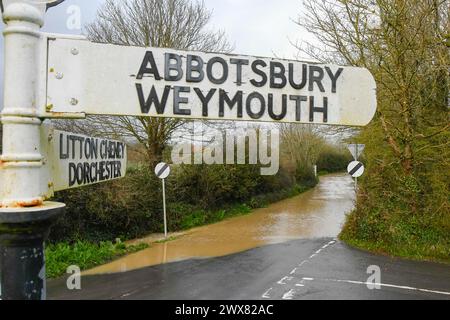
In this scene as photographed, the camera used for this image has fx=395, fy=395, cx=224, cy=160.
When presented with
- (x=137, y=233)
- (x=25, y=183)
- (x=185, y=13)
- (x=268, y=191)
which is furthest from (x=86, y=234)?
(x=268, y=191)

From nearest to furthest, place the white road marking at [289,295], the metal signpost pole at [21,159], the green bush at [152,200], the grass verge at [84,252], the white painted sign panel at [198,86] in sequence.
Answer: the metal signpost pole at [21,159] < the white painted sign panel at [198,86] < the white road marking at [289,295] < the grass verge at [84,252] < the green bush at [152,200]

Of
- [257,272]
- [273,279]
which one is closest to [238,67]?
[273,279]

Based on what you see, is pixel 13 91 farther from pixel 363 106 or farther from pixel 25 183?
pixel 363 106

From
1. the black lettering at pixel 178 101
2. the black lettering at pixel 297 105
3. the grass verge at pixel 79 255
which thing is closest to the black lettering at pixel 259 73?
the black lettering at pixel 297 105

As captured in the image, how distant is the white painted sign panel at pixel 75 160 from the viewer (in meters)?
1.24

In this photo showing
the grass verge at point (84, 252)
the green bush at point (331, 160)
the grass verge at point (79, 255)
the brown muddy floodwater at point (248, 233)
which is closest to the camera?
the grass verge at point (79, 255)

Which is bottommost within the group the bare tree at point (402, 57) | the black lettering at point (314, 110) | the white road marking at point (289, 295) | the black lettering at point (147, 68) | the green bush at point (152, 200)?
the white road marking at point (289, 295)

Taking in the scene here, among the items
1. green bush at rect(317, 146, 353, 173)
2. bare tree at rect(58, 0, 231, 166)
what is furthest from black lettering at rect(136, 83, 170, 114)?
green bush at rect(317, 146, 353, 173)

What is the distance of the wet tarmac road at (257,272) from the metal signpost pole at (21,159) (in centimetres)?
553

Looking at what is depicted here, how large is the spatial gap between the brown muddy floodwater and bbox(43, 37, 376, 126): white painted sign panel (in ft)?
25.9

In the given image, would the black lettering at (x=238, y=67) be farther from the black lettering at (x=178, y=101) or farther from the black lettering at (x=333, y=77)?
the black lettering at (x=333, y=77)

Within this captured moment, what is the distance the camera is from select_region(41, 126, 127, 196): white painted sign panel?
4.06ft

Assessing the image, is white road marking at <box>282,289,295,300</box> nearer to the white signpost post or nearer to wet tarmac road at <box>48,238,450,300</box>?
wet tarmac road at <box>48,238,450,300</box>

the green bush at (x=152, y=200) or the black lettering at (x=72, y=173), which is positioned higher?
the black lettering at (x=72, y=173)
